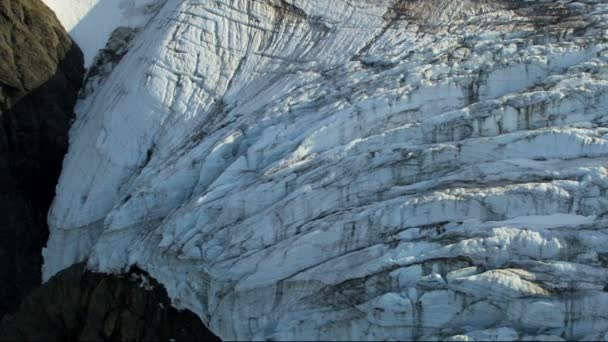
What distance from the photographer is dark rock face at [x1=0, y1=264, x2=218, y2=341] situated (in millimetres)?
12539

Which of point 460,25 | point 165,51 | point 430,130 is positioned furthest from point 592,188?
point 165,51

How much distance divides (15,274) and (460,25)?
7.95 meters

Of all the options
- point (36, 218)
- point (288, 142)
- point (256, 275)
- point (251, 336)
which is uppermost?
point (288, 142)

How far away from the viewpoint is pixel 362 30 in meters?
15.0

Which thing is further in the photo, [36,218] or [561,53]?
[36,218]

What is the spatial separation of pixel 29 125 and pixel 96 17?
2.81m

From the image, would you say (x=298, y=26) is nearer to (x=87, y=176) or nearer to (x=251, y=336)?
(x=87, y=176)

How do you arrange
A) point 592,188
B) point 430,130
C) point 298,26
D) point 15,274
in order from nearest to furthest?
1. point 592,188
2. point 430,130
3. point 15,274
4. point 298,26

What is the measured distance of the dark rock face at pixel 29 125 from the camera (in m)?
14.3

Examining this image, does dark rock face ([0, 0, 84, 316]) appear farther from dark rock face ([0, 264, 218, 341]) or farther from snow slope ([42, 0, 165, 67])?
dark rock face ([0, 264, 218, 341])

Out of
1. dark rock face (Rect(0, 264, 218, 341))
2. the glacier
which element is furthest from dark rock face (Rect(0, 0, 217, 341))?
the glacier

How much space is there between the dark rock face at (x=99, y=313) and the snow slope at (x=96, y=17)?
4761mm

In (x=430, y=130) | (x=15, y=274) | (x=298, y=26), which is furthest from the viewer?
(x=298, y=26)

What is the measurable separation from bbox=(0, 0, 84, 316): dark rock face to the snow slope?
0.33 m
